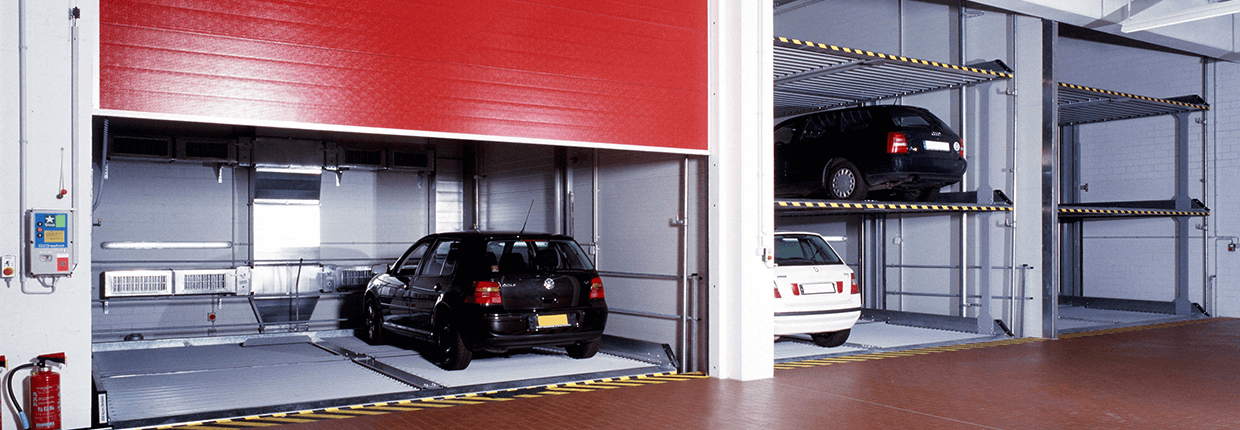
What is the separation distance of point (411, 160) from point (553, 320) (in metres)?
5.56

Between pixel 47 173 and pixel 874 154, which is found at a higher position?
pixel 874 154

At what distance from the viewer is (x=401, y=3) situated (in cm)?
669

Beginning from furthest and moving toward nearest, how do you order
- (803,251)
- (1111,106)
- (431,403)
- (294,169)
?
(1111,106)
(294,169)
(803,251)
(431,403)

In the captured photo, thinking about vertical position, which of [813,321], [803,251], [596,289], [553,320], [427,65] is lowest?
[813,321]

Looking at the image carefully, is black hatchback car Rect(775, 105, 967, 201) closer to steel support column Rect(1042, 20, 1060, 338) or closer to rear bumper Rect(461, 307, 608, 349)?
steel support column Rect(1042, 20, 1060, 338)

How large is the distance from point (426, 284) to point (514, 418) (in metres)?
2.89

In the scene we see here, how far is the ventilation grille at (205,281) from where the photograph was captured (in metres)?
11.1

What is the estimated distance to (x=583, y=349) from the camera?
9.33m

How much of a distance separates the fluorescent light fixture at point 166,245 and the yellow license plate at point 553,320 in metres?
5.39

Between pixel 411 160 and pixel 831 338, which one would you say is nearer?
pixel 831 338

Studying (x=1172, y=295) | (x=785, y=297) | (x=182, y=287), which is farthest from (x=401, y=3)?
(x=1172, y=295)

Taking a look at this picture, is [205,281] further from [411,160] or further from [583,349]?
[583,349]

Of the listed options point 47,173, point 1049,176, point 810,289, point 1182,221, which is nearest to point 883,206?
point 810,289

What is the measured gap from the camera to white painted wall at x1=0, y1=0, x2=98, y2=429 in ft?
17.6
